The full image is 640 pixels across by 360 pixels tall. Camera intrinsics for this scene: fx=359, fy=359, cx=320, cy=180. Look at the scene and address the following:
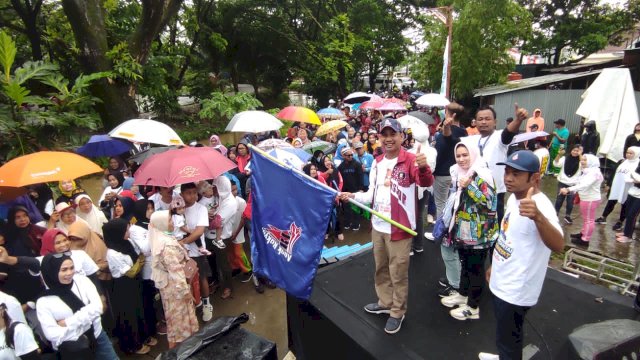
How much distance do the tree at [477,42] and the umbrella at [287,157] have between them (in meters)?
12.1

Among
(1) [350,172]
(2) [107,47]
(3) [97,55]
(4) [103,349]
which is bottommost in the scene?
(4) [103,349]

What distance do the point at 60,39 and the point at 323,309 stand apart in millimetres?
11220

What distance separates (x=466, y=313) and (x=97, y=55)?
913cm

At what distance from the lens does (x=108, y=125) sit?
29.1ft

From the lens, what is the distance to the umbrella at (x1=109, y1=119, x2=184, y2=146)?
18.9 feet

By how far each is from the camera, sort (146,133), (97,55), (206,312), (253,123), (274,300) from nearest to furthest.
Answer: (206,312), (274,300), (146,133), (253,123), (97,55)

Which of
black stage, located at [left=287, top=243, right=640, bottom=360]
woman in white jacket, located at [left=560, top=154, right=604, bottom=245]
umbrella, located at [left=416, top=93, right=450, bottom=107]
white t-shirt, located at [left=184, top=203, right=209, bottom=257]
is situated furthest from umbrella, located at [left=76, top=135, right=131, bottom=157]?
woman in white jacket, located at [left=560, top=154, right=604, bottom=245]

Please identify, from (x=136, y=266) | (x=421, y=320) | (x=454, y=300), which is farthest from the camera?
(x=136, y=266)

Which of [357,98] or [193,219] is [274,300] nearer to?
[193,219]

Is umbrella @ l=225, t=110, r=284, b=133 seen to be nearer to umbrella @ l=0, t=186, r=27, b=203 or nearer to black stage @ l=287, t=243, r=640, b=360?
umbrella @ l=0, t=186, r=27, b=203

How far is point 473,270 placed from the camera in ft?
11.7

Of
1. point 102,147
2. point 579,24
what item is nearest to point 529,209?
point 102,147

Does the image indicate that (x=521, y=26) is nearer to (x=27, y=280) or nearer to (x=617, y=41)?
(x=617, y=41)

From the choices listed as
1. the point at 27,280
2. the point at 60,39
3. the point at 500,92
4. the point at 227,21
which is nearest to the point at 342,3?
the point at 227,21
